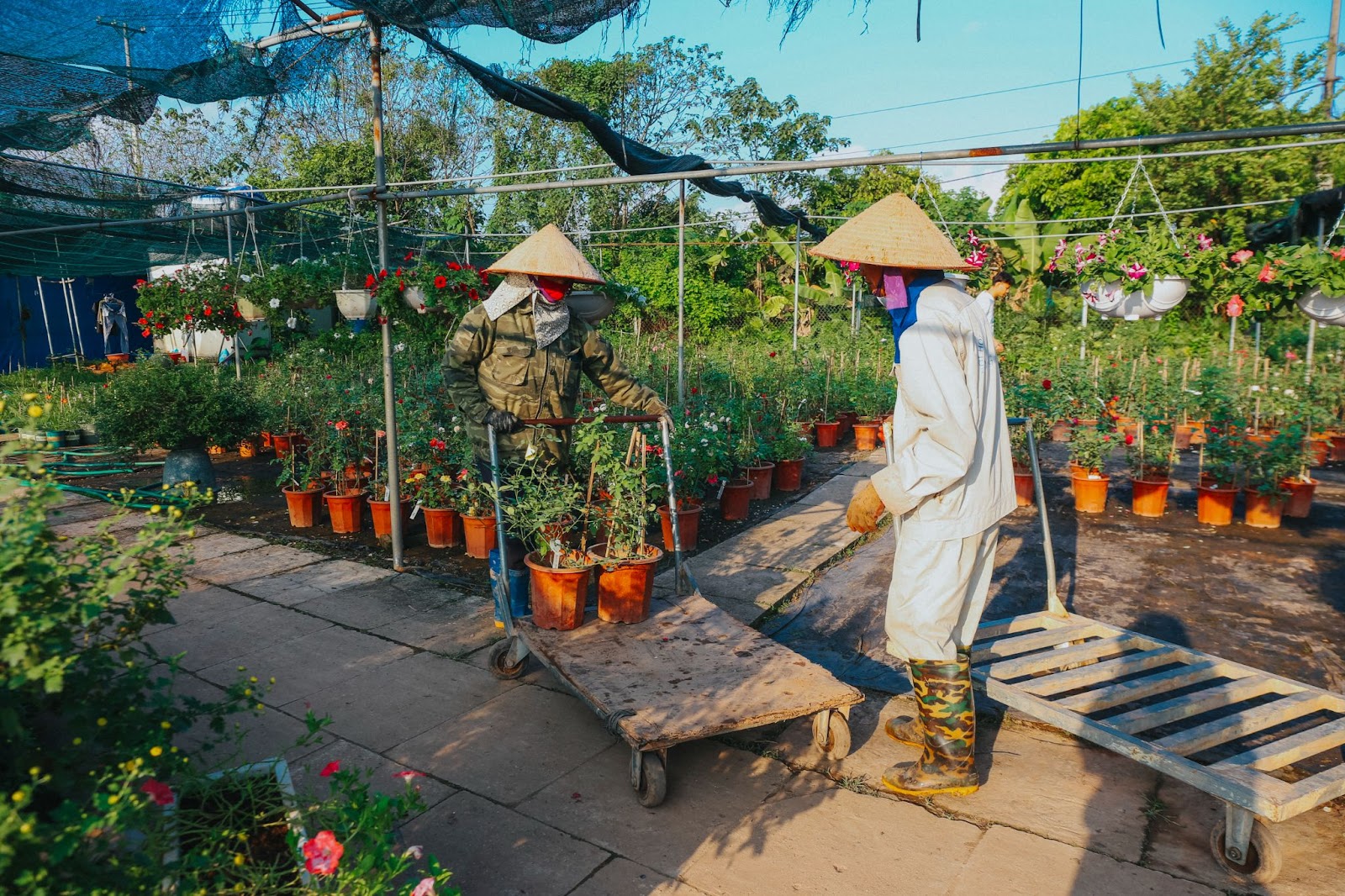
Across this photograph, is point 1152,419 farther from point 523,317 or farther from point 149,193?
point 149,193

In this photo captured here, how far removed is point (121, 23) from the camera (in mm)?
5379

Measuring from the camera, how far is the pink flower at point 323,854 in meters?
1.75

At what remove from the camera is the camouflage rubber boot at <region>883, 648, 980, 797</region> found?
125 inches

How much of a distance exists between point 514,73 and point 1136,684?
5.30 meters

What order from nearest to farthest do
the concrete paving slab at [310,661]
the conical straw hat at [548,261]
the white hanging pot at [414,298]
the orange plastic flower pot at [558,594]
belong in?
the orange plastic flower pot at [558,594] < the concrete paving slab at [310,661] < the conical straw hat at [548,261] < the white hanging pot at [414,298]

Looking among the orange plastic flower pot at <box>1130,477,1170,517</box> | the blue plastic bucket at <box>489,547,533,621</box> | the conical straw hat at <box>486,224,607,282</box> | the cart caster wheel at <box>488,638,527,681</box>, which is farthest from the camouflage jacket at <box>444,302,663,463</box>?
the orange plastic flower pot at <box>1130,477,1170,517</box>

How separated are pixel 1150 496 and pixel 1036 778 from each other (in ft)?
14.3

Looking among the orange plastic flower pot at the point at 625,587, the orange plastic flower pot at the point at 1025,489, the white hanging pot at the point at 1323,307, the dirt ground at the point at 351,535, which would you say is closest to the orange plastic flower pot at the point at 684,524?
the dirt ground at the point at 351,535

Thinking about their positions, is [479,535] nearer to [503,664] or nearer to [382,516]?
[382,516]

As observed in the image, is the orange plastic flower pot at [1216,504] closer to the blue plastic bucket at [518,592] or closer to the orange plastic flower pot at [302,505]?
the blue plastic bucket at [518,592]

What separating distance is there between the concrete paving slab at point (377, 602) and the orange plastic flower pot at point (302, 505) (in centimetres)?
162

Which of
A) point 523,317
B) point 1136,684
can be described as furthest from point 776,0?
point 1136,684

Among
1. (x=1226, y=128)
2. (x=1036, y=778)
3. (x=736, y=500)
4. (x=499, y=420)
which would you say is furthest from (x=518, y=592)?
(x=1226, y=128)

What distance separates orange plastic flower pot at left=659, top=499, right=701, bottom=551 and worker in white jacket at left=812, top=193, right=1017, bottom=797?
9.60 feet
